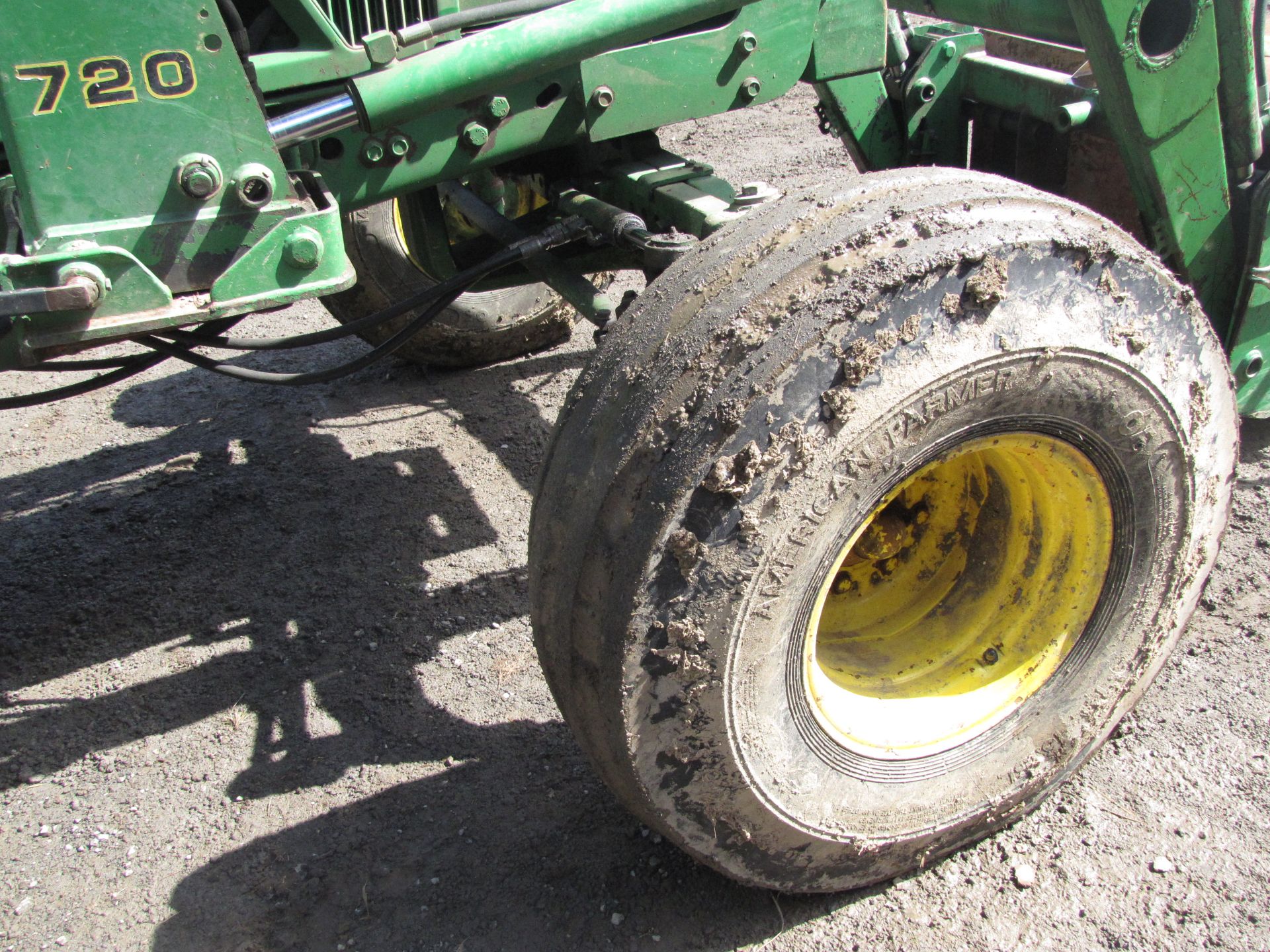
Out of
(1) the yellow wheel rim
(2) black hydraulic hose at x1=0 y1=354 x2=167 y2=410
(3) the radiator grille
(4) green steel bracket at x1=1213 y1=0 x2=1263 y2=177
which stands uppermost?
(3) the radiator grille

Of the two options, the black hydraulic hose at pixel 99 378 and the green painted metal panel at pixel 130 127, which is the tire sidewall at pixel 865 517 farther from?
the black hydraulic hose at pixel 99 378

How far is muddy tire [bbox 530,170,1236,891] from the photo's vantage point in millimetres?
1745

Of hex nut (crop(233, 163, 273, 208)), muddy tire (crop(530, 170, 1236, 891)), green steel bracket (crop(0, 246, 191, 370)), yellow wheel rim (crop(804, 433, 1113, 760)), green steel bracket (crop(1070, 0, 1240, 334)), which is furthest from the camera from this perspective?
green steel bracket (crop(1070, 0, 1240, 334))

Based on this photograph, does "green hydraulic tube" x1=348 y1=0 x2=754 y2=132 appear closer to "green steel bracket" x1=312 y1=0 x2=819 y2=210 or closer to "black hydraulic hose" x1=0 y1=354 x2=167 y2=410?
"green steel bracket" x1=312 y1=0 x2=819 y2=210

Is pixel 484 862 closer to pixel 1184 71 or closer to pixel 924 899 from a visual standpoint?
pixel 924 899

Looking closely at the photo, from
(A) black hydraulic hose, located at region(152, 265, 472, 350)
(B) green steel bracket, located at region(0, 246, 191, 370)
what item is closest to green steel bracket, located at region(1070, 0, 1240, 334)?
(A) black hydraulic hose, located at region(152, 265, 472, 350)

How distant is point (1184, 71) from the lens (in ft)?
7.83

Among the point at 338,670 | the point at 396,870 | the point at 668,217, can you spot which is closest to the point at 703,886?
the point at 396,870

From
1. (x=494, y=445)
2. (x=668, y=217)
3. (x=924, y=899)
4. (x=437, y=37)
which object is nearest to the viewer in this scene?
(x=924, y=899)

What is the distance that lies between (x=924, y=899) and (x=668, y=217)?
1675 mm

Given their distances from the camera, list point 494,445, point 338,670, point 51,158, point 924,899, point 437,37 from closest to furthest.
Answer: point 51,158 → point 924,899 → point 437,37 → point 338,670 → point 494,445

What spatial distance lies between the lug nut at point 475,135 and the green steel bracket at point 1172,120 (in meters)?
1.33

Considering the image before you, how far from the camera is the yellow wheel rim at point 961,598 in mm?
2129

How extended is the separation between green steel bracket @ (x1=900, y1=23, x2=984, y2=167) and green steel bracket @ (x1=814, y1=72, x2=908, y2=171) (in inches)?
1.8
